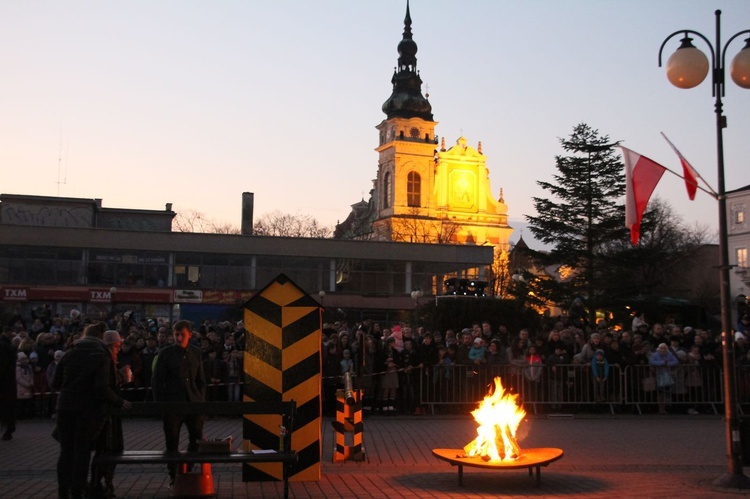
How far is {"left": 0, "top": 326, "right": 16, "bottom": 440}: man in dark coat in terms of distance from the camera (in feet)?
52.4

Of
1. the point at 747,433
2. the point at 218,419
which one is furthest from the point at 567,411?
the point at 747,433

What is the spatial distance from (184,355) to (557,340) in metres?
13.1

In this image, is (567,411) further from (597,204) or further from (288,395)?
(597,204)

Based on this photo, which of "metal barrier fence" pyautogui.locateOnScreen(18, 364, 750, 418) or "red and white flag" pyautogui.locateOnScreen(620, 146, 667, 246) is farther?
"metal barrier fence" pyautogui.locateOnScreen(18, 364, 750, 418)

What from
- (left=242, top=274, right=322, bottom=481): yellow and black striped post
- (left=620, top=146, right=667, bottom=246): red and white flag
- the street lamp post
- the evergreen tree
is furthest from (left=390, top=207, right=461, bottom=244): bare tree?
(left=242, top=274, right=322, bottom=481): yellow and black striped post

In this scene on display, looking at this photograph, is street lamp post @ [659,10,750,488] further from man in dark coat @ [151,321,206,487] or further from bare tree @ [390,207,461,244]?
bare tree @ [390,207,461,244]

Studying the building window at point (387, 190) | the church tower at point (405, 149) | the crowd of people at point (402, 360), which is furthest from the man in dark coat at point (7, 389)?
the building window at point (387, 190)

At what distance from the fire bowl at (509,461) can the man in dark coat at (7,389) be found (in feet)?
25.9

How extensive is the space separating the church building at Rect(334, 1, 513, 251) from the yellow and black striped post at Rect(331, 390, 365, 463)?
100331mm

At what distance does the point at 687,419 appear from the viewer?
67.9 ft

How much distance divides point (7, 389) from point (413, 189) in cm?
10306

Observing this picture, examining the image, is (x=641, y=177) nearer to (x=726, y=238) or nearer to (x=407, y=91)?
(x=726, y=238)

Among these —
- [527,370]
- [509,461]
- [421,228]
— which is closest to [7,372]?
[509,461]

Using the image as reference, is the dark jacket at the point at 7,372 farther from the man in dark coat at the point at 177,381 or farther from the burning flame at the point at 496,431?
the burning flame at the point at 496,431
